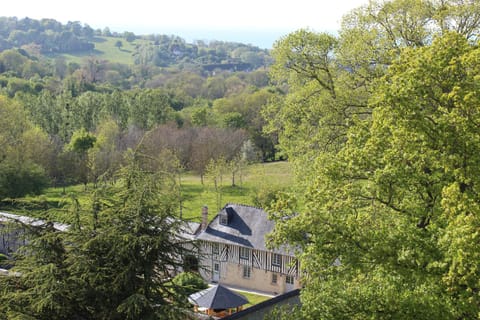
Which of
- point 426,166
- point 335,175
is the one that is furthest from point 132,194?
point 426,166

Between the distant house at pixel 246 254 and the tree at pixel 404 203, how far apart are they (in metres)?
16.0

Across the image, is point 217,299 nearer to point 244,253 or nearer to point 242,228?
point 244,253

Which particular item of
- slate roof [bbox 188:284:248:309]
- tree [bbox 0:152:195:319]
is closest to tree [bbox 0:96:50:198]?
slate roof [bbox 188:284:248:309]

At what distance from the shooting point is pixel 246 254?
1158 inches

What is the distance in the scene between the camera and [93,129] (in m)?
61.9

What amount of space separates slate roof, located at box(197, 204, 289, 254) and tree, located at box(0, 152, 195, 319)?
15.2m

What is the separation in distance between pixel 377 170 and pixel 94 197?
700 centimetres

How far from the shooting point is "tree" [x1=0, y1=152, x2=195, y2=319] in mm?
12602

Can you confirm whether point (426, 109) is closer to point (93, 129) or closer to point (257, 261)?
point (257, 261)

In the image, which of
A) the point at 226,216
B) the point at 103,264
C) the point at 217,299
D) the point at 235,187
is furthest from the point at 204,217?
the point at 235,187

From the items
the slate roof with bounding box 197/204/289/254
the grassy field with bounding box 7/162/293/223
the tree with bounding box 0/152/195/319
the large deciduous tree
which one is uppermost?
the large deciduous tree

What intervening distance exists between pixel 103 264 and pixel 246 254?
16.7 metres

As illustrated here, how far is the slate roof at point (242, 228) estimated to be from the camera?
95.8 ft

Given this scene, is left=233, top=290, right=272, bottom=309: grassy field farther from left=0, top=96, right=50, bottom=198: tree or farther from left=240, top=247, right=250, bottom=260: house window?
left=0, top=96, right=50, bottom=198: tree
